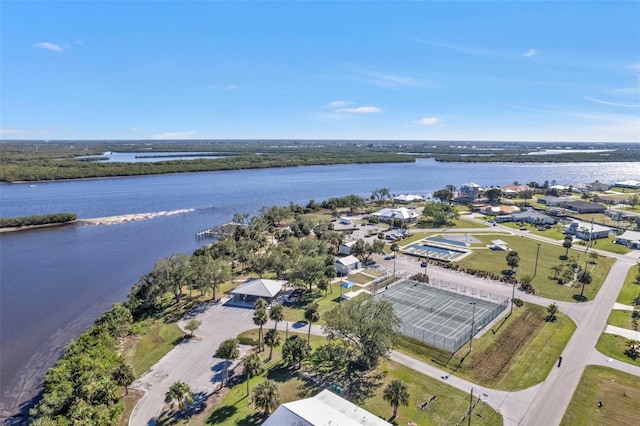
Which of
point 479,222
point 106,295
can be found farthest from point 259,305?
point 479,222

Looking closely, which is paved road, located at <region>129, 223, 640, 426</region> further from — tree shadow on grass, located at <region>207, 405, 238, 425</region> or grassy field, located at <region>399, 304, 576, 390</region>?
tree shadow on grass, located at <region>207, 405, 238, 425</region>

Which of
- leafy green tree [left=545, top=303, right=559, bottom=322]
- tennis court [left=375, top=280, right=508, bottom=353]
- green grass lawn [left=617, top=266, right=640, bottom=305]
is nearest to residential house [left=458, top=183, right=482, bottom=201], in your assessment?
green grass lawn [left=617, top=266, right=640, bottom=305]

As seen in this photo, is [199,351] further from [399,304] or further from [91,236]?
[91,236]

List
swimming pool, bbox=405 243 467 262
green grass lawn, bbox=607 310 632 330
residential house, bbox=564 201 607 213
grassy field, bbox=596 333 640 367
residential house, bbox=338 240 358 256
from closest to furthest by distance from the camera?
grassy field, bbox=596 333 640 367 < green grass lawn, bbox=607 310 632 330 < swimming pool, bbox=405 243 467 262 < residential house, bbox=338 240 358 256 < residential house, bbox=564 201 607 213

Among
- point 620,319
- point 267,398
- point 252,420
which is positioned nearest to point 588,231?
point 620,319

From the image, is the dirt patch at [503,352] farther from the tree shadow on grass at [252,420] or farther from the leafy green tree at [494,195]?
the leafy green tree at [494,195]

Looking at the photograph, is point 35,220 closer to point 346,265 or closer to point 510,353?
point 346,265
